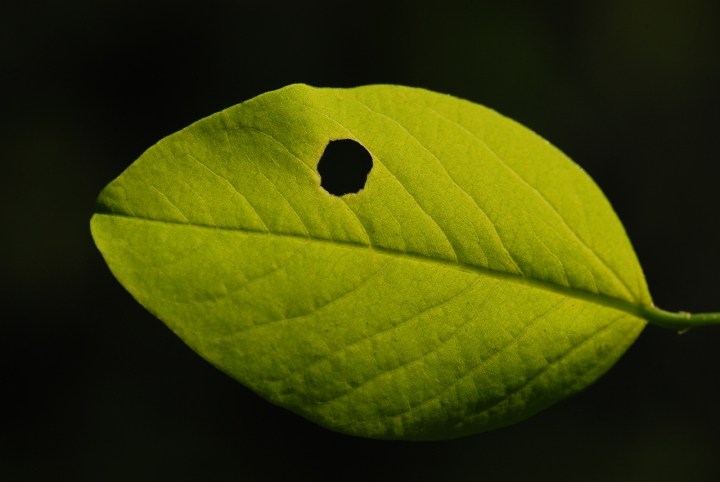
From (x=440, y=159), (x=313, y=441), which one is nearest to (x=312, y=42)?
(x=313, y=441)

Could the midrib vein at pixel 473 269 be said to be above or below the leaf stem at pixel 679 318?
above

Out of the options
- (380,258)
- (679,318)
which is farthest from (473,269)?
(679,318)

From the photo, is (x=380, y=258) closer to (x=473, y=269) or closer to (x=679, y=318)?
(x=473, y=269)

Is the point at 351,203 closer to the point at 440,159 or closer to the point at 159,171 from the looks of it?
the point at 440,159

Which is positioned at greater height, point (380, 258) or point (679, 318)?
point (380, 258)
